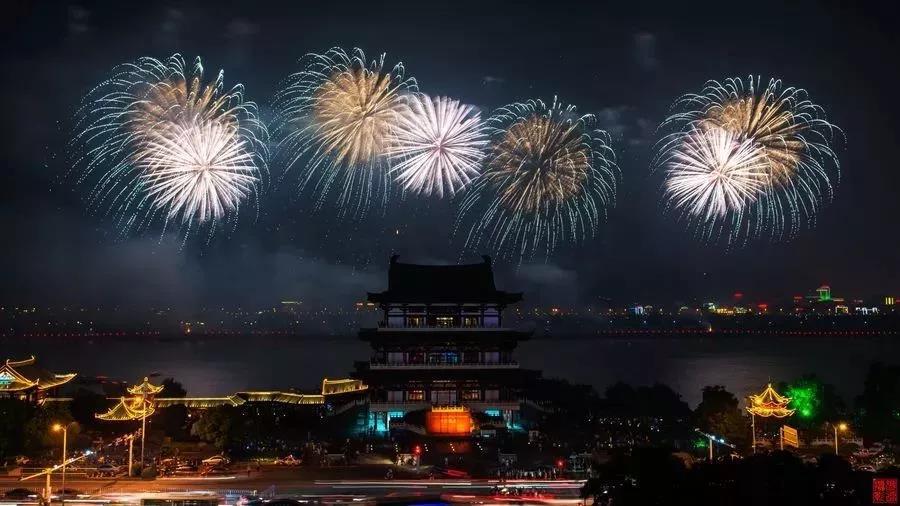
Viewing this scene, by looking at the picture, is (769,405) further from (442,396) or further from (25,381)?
(25,381)

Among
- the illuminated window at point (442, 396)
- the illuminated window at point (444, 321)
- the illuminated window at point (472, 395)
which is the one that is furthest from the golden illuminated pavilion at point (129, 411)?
the illuminated window at point (472, 395)

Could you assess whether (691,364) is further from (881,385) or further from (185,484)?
(185,484)

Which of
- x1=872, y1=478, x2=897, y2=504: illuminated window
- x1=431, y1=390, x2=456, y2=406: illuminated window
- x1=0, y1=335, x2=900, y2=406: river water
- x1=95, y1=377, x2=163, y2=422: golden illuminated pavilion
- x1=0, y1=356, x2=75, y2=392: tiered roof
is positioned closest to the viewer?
x1=872, y1=478, x2=897, y2=504: illuminated window

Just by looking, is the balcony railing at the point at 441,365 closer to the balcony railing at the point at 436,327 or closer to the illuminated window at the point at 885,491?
the balcony railing at the point at 436,327

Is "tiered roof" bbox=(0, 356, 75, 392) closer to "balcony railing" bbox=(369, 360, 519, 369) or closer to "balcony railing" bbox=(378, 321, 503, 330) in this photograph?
"balcony railing" bbox=(369, 360, 519, 369)

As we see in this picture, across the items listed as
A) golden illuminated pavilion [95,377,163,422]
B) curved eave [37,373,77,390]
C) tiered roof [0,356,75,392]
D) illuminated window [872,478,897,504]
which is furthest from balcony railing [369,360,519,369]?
illuminated window [872,478,897,504]

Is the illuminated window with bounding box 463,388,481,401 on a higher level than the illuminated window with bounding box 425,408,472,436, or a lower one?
higher
